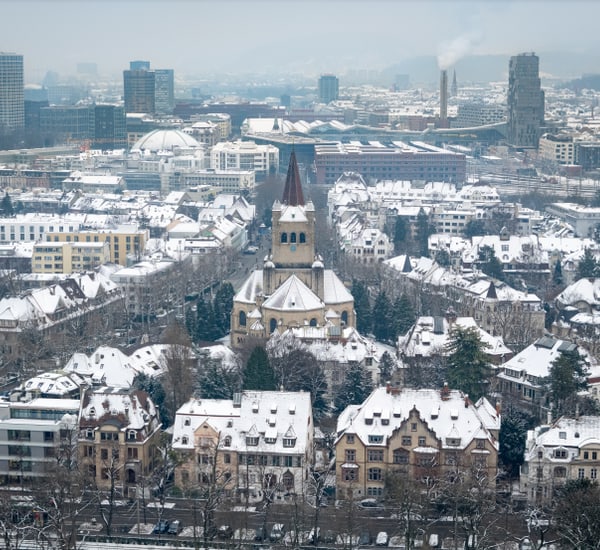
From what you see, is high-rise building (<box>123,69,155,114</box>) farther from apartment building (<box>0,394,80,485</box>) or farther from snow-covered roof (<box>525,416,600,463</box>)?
snow-covered roof (<box>525,416,600,463</box>)

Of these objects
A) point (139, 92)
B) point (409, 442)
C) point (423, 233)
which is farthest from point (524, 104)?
point (409, 442)

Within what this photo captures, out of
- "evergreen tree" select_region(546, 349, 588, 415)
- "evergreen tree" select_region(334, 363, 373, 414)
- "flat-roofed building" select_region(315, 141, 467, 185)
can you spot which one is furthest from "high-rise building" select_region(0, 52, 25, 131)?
"evergreen tree" select_region(546, 349, 588, 415)

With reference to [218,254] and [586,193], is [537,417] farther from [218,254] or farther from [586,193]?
[586,193]

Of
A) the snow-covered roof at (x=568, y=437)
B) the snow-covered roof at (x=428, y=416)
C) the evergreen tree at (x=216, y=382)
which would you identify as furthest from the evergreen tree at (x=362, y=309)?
the snow-covered roof at (x=568, y=437)

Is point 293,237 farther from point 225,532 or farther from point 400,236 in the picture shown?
point 400,236

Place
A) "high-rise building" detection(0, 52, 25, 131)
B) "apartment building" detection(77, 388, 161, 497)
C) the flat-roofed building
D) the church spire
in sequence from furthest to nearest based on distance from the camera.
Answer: "high-rise building" detection(0, 52, 25, 131) → the flat-roofed building → the church spire → "apartment building" detection(77, 388, 161, 497)
